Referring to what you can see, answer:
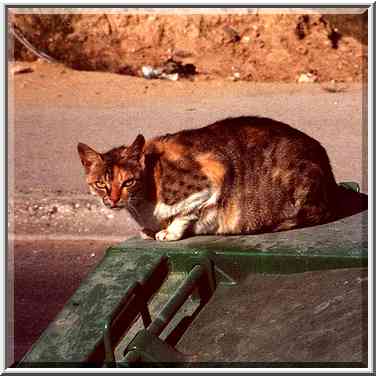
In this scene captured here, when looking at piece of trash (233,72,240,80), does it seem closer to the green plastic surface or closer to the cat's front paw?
the cat's front paw

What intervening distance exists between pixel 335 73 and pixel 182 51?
Result: 148 cm

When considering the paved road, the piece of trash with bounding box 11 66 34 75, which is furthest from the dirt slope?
the paved road

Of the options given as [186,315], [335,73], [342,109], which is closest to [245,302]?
[186,315]

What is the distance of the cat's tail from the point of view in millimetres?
4199

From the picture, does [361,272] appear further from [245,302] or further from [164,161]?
[164,161]

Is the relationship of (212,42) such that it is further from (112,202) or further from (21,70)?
(112,202)

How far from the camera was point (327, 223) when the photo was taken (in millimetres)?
4047

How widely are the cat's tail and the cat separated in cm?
3

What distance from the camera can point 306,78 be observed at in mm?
9609

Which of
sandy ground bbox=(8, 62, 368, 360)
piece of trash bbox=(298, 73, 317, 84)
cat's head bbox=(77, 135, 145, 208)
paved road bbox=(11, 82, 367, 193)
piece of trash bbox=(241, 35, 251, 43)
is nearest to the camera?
cat's head bbox=(77, 135, 145, 208)

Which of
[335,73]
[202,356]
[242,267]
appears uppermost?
[335,73]

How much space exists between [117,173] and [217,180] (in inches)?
17.4

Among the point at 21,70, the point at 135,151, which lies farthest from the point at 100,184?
the point at 21,70

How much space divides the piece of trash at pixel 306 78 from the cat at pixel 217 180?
16.5 ft
